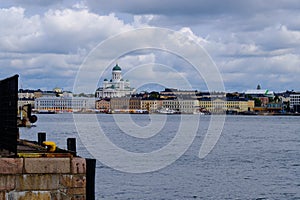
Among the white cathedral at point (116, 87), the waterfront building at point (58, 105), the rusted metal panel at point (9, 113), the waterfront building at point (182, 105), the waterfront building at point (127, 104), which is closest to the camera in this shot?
the rusted metal panel at point (9, 113)

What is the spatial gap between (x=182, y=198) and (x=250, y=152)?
2118 cm

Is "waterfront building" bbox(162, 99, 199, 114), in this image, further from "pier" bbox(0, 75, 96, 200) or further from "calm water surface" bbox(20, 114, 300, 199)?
"pier" bbox(0, 75, 96, 200)

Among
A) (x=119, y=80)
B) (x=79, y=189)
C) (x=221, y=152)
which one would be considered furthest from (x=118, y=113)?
(x=79, y=189)

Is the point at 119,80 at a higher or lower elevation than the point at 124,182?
higher

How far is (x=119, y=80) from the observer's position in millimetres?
142500

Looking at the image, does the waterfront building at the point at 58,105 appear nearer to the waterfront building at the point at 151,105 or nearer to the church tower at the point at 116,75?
the waterfront building at the point at 151,105

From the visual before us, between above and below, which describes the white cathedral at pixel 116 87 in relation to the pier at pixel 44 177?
above

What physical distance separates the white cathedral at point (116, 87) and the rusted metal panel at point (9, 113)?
12182cm

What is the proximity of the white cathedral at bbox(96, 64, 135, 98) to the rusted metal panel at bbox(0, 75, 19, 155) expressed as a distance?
121822 millimetres

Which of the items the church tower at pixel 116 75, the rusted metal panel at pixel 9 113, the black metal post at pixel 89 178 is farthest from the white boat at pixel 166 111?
the black metal post at pixel 89 178

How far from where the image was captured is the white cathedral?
140m

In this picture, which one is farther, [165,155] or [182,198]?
[165,155]

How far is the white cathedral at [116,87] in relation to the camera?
14038 centimetres

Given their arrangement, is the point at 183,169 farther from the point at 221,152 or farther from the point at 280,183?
the point at 221,152
